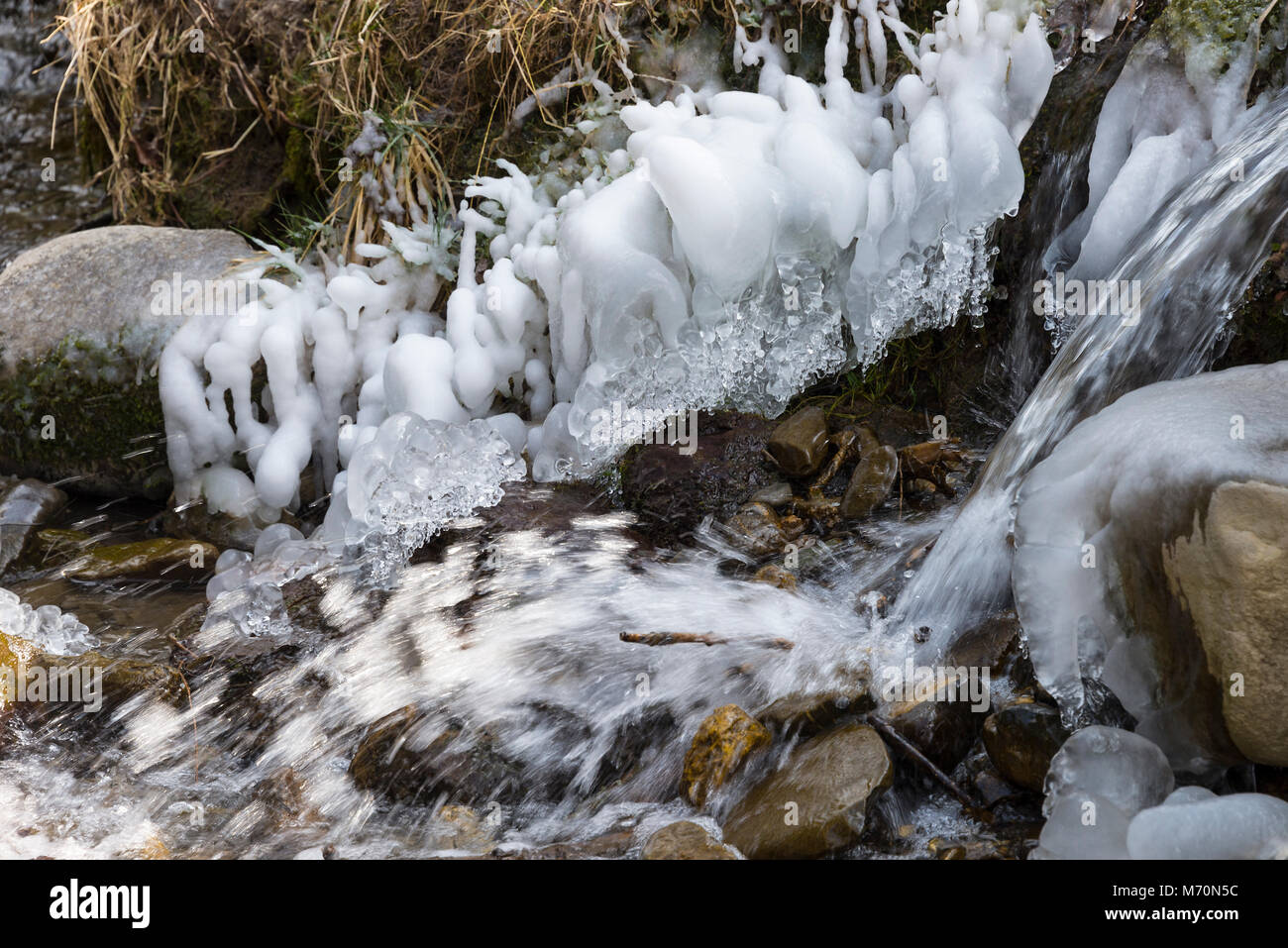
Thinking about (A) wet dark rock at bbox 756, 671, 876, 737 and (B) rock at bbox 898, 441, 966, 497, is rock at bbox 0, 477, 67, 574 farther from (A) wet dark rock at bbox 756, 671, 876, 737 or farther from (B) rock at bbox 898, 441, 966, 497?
(B) rock at bbox 898, 441, 966, 497

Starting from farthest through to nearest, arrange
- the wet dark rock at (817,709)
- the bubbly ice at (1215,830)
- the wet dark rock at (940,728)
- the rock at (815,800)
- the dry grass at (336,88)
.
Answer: the dry grass at (336,88)
the wet dark rock at (817,709)
the wet dark rock at (940,728)
the rock at (815,800)
the bubbly ice at (1215,830)

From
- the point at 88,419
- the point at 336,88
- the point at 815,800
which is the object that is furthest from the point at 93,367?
the point at 815,800

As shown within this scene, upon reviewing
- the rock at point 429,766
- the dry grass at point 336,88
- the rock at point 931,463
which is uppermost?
the dry grass at point 336,88

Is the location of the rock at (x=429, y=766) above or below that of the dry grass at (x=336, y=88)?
below

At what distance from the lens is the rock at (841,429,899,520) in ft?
10.9

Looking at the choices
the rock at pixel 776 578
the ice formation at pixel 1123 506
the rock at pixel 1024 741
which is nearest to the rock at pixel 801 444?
the rock at pixel 776 578

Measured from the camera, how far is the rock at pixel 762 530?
128 inches

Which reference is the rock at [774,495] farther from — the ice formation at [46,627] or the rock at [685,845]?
the ice formation at [46,627]

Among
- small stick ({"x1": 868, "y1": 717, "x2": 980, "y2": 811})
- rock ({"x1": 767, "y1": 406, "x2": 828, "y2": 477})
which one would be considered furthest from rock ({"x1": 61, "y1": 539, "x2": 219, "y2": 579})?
small stick ({"x1": 868, "y1": 717, "x2": 980, "y2": 811})

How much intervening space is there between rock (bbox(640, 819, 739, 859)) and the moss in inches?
106

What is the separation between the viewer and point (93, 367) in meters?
4.11

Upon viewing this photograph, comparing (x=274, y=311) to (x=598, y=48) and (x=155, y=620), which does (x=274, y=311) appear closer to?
(x=155, y=620)

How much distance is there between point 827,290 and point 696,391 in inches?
20.0
